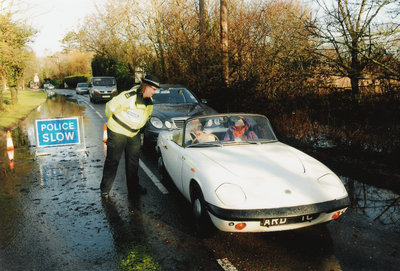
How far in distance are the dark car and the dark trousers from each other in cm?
262

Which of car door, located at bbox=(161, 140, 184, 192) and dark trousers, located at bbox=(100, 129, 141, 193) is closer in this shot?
car door, located at bbox=(161, 140, 184, 192)

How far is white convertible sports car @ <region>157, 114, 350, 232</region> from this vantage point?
3.37 m

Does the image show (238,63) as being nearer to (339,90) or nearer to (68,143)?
(339,90)

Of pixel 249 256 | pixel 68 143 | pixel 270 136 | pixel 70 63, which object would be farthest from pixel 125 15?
pixel 70 63

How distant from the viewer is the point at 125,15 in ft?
87.7

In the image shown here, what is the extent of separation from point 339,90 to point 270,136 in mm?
4593

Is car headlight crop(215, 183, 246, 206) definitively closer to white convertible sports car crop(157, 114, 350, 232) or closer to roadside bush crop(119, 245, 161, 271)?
white convertible sports car crop(157, 114, 350, 232)

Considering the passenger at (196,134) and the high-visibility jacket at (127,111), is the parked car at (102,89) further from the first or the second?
the passenger at (196,134)

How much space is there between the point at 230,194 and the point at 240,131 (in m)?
1.73

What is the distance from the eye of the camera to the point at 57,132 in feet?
29.1

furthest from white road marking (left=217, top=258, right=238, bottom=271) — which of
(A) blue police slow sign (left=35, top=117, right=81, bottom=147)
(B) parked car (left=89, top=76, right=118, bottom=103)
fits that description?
(B) parked car (left=89, top=76, right=118, bottom=103)

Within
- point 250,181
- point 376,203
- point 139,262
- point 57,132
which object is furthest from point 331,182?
point 57,132

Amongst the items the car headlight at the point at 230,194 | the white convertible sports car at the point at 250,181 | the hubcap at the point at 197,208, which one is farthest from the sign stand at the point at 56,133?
the car headlight at the point at 230,194

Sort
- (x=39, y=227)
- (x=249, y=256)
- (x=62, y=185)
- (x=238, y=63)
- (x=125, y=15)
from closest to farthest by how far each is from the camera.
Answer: (x=249, y=256)
(x=39, y=227)
(x=62, y=185)
(x=238, y=63)
(x=125, y=15)
